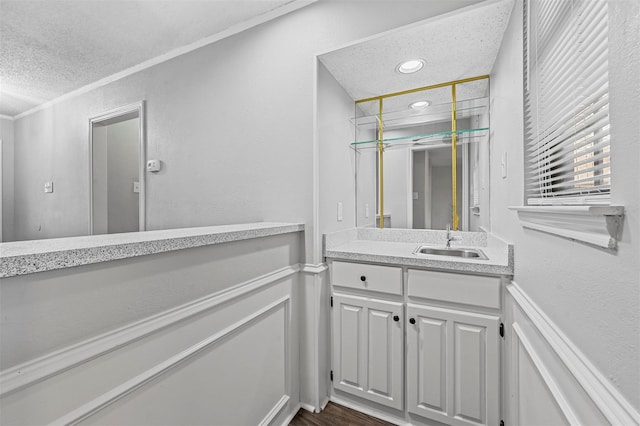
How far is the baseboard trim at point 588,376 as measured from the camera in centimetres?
48

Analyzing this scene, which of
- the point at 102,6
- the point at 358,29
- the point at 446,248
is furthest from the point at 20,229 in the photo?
the point at 446,248

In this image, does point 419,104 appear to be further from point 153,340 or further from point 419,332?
point 153,340

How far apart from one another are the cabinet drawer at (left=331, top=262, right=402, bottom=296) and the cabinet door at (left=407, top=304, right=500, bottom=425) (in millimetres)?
158

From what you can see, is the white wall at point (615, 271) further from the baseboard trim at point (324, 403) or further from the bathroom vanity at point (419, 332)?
the baseboard trim at point (324, 403)

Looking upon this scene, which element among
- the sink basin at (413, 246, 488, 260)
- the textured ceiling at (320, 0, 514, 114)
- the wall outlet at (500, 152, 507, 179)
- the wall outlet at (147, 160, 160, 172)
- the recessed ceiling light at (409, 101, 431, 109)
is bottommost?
the sink basin at (413, 246, 488, 260)

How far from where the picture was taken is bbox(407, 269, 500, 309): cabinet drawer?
1307 millimetres

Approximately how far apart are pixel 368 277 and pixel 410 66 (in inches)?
55.7

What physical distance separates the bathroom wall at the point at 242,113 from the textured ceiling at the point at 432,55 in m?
0.07

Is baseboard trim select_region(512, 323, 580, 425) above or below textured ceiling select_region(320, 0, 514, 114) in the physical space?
below

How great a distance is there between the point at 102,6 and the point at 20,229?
3727 millimetres

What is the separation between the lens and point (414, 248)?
185 cm

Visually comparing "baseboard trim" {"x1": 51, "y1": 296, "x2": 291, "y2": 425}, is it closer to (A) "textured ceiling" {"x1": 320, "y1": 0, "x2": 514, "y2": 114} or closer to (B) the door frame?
(A) "textured ceiling" {"x1": 320, "y1": 0, "x2": 514, "y2": 114}

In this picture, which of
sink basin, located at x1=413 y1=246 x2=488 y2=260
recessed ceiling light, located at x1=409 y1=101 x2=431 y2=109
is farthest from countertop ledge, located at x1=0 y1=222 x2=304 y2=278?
recessed ceiling light, located at x1=409 y1=101 x2=431 y2=109

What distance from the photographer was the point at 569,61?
30.2 inches
